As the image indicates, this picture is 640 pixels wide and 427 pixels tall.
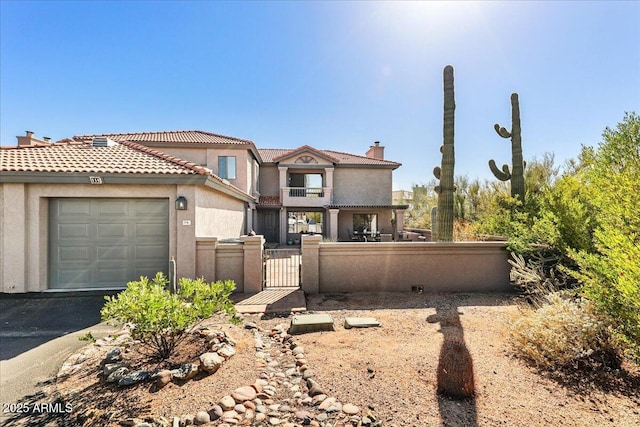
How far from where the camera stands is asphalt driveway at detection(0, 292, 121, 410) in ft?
14.2

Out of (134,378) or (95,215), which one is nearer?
(134,378)

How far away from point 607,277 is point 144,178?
35.1 feet

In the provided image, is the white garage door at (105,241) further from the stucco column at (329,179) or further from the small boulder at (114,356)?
the stucco column at (329,179)

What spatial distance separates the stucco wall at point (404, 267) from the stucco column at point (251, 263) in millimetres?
1406

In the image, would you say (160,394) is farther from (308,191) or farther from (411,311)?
(308,191)

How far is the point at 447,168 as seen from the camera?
9.45m

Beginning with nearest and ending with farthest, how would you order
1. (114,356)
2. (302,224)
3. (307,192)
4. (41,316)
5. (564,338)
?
(564,338) < (114,356) < (41,316) < (307,192) < (302,224)

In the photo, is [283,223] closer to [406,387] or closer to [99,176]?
[99,176]

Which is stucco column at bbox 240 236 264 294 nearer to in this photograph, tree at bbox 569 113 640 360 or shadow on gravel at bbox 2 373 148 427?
shadow on gravel at bbox 2 373 148 427

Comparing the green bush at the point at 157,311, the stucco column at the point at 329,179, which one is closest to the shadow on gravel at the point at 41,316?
the green bush at the point at 157,311

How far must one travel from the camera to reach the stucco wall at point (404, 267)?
870 centimetres

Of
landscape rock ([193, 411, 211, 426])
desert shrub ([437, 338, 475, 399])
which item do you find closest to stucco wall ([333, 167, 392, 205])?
desert shrub ([437, 338, 475, 399])

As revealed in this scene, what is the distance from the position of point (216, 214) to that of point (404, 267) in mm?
7357

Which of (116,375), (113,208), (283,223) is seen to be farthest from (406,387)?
(283,223)
